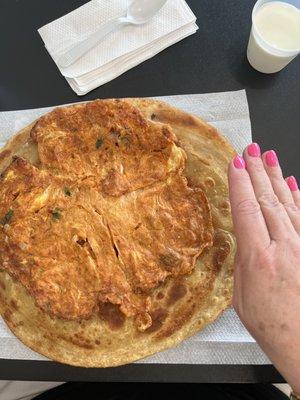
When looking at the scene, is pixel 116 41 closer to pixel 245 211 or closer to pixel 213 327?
pixel 245 211

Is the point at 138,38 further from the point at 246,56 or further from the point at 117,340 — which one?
the point at 117,340

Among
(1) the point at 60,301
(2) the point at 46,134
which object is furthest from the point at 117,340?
(2) the point at 46,134

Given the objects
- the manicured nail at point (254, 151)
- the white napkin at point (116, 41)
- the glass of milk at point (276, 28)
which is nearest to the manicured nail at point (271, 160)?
the manicured nail at point (254, 151)

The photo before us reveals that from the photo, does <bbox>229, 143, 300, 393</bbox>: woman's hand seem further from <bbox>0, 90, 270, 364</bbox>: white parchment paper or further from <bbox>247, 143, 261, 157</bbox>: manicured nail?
<bbox>0, 90, 270, 364</bbox>: white parchment paper

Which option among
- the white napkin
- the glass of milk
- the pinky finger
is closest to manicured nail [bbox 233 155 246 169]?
the pinky finger

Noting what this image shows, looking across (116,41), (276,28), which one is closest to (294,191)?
(276,28)

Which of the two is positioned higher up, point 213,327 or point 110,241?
point 110,241

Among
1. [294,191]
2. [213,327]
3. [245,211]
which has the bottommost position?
[213,327]
